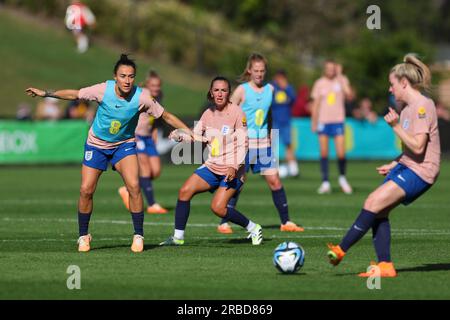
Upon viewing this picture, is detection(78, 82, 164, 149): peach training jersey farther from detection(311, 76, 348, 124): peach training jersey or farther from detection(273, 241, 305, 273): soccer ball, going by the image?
detection(311, 76, 348, 124): peach training jersey

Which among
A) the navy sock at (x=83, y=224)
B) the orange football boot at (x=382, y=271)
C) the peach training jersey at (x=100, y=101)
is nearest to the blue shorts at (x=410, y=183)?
the orange football boot at (x=382, y=271)

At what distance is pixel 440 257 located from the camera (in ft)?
41.2

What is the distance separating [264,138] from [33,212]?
477 cm

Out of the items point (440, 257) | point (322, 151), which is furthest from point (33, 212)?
point (440, 257)

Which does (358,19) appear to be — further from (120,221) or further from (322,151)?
(120,221)

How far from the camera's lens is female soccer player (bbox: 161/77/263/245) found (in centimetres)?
1370

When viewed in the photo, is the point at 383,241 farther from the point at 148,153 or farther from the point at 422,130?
the point at 148,153

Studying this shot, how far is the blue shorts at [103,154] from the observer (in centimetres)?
1321

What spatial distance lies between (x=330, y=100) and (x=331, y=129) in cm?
57

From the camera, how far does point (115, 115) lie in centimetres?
1304

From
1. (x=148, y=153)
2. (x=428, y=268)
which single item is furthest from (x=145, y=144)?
(x=428, y=268)

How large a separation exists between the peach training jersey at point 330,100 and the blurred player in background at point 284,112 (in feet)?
13.7

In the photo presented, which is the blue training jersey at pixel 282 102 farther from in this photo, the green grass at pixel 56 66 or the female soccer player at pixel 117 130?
the female soccer player at pixel 117 130

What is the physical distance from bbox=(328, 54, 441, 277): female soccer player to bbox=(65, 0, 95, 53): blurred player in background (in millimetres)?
37171
